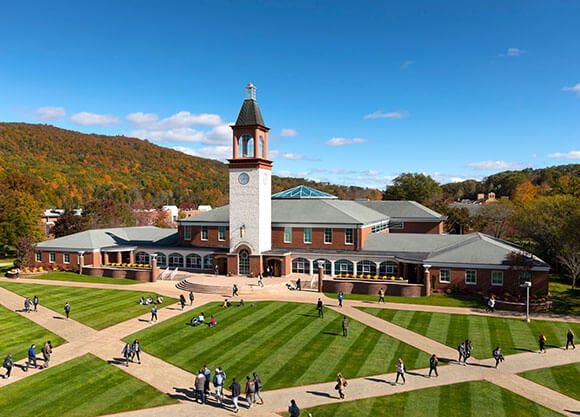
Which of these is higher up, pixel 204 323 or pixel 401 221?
pixel 401 221

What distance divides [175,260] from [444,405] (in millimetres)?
43365

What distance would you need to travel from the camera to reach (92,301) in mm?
40719

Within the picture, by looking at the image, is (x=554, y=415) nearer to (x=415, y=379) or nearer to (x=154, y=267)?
(x=415, y=379)

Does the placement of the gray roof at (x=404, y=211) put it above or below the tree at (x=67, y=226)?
above

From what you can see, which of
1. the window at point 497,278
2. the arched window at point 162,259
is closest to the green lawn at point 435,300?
the window at point 497,278

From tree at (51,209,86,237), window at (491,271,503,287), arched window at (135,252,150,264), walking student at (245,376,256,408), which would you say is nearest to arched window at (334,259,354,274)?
window at (491,271,503,287)

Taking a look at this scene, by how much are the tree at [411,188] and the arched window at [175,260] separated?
203ft

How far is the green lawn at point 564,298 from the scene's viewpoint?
3683cm

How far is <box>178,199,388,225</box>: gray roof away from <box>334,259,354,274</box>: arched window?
15.7ft

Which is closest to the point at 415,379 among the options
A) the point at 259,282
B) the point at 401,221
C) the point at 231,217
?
the point at 259,282

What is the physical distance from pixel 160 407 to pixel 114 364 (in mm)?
6699

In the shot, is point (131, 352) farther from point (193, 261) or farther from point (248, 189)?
point (193, 261)

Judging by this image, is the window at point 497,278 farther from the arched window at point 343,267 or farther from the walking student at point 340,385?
the walking student at point 340,385

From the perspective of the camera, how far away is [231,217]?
51750 millimetres
